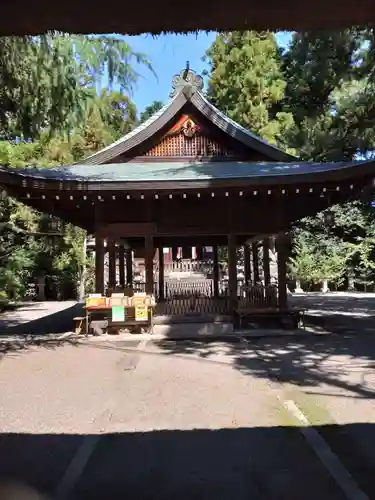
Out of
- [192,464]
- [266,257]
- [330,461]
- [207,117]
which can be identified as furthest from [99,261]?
[330,461]

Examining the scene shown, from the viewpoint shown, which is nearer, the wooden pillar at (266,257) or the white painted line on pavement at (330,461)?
the white painted line on pavement at (330,461)

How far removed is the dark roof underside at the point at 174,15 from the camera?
217cm

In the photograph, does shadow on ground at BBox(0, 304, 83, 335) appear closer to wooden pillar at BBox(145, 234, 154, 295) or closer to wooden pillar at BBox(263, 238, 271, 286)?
wooden pillar at BBox(145, 234, 154, 295)

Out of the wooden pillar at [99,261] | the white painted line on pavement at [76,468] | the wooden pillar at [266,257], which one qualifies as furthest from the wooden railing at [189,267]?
the white painted line on pavement at [76,468]

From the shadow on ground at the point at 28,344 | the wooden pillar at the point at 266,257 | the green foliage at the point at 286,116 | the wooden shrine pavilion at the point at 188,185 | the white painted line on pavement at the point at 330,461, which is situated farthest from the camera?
the green foliage at the point at 286,116

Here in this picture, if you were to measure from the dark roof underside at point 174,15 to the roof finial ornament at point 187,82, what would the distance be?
11560 millimetres

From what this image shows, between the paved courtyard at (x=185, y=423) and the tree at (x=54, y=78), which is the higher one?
the tree at (x=54, y=78)

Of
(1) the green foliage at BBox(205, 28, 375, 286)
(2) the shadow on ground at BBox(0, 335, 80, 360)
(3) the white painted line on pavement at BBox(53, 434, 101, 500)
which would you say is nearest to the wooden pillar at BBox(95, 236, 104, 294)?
(2) the shadow on ground at BBox(0, 335, 80, 360)

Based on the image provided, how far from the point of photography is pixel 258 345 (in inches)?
387

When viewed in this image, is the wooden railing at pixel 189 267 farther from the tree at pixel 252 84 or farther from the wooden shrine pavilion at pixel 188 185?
the wooden shrine pavilion at pixel 188 185

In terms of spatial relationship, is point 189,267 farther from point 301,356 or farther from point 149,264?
point 301,356

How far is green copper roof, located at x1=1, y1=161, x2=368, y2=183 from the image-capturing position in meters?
10.8

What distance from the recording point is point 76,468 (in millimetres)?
3760

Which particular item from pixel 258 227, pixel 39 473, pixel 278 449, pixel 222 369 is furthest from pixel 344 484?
pixel 258 227
